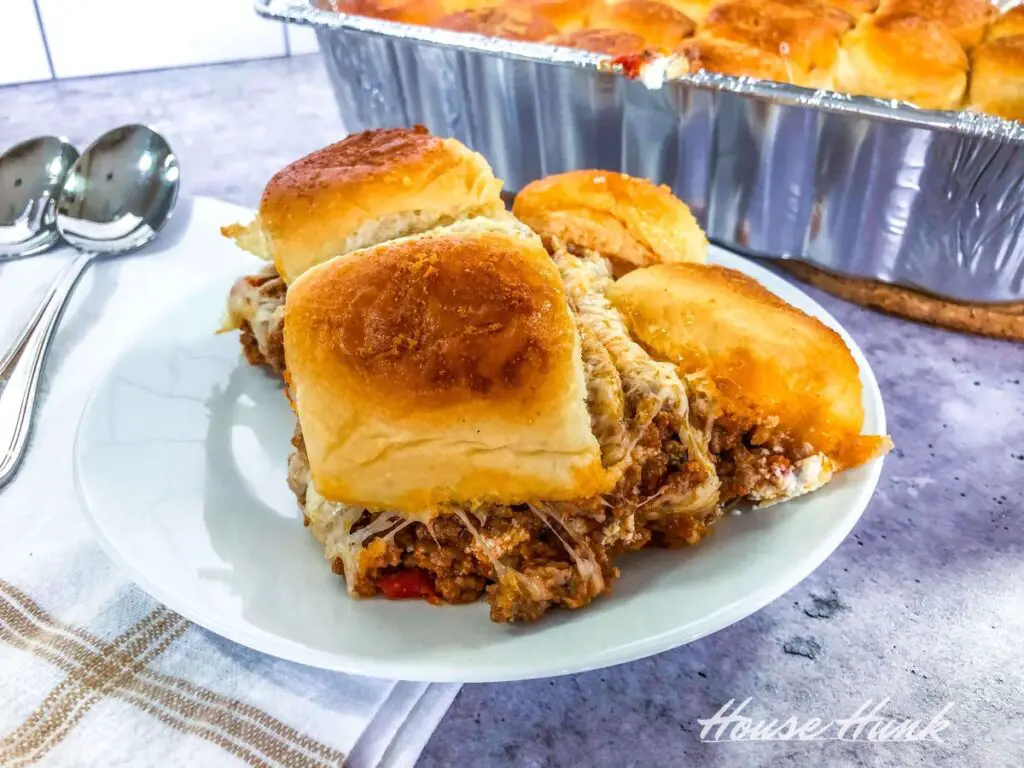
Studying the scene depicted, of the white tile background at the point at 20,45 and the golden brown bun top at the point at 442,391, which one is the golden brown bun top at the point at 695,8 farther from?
the white tile background at the point at 20,45

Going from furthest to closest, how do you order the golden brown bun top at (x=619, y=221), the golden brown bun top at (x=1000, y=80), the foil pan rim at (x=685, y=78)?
the golden brown bun top at (x=1000, y=80), the foil pan rim at (x=685, y=78), the golden brown bun top at (x=619, y=221)

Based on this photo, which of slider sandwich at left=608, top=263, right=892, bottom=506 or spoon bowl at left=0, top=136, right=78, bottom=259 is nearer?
slider sandwich at left=608, top=263, right=892, bottom=506

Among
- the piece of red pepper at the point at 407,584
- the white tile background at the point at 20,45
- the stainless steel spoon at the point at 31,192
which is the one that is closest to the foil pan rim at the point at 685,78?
the stainless steel spoon at the point at 31,192

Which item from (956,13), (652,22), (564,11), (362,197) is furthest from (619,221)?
(956,13)

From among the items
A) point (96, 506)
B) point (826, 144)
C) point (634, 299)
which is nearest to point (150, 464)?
point (96, 506)

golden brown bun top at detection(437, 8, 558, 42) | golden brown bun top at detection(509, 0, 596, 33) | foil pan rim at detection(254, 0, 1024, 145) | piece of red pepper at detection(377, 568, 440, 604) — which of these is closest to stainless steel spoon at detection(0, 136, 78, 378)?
foil pan rim at detection(254, 0, 1024, 145)

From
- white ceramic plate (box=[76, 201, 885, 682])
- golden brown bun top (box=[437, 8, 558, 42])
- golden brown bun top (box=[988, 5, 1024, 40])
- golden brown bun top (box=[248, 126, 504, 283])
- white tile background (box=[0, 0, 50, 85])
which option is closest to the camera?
white ceramic plate (box=[76, 201, 885, 682])

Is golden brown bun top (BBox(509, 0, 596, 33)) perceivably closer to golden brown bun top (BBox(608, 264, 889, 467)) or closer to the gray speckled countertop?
the gray speckled countertop
